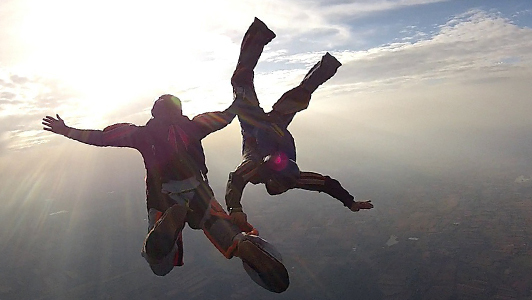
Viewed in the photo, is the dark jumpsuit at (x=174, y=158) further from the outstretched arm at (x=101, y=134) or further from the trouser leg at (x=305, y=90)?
the trouser leg at (x=305, y=90)

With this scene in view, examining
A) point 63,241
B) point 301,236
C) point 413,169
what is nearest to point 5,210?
point 63,241

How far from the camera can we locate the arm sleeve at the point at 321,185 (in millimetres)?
5430

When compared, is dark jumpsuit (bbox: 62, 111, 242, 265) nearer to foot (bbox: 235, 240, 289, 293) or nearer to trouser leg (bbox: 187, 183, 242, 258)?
trouser leg (bbox: 187, 183, 242, 258)

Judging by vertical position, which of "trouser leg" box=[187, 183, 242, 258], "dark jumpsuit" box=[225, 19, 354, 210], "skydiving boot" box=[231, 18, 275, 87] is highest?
"skydiving boot" box=[231, 18, 275, 87]

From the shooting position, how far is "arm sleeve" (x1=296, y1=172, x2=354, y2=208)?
543cm

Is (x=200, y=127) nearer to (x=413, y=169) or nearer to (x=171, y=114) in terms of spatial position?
(x=171, y=114)

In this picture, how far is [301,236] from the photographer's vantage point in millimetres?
81688

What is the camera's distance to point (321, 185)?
5582 mm

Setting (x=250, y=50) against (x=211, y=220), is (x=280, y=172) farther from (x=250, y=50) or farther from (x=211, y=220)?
(x=250, y=50)

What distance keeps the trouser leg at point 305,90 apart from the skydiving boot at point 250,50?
30.6 inches

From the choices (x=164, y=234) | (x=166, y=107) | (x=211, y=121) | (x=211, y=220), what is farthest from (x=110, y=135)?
(x=211, y=220)

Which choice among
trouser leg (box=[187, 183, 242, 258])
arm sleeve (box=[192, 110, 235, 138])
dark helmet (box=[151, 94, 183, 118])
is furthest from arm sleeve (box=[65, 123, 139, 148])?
trouser leg (box=[187, 183, 242, 258])

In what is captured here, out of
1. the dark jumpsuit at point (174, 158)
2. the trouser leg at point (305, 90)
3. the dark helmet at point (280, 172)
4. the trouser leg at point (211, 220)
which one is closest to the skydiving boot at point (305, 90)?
the trouser leg at point (305, 90)

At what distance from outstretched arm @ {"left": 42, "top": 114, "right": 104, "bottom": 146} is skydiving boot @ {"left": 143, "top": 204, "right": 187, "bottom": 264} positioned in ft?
4.89
